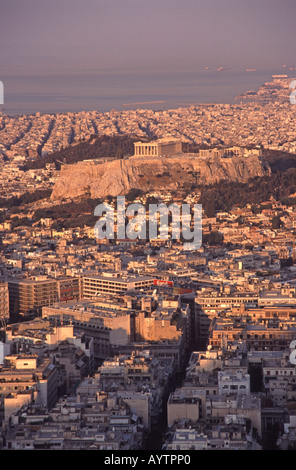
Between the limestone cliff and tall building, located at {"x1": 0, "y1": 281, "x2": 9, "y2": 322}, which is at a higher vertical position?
the limestone cliff

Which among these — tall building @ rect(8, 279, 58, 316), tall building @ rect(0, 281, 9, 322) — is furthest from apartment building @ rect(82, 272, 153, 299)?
tall building @ rect(0, 281, 9, 322)

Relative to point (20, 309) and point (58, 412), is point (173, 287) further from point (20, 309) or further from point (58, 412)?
point (58, 412)

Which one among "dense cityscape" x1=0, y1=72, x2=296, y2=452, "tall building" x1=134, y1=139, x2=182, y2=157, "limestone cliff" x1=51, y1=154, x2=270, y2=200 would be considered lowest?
"dense cityscape" x1=0, y1=72, x2=296, y2=452

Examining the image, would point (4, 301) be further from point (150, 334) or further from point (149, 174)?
point (149, 174)

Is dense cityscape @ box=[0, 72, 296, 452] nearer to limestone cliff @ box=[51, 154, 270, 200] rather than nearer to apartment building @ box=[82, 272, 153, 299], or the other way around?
Answer: apartment building @ box=[82, 272, 153, 299]

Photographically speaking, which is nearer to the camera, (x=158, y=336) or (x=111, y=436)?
(x=111, y=436)

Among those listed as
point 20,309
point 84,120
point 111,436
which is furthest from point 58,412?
point 84,120
